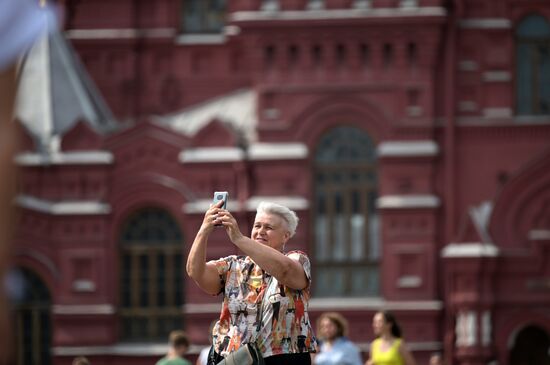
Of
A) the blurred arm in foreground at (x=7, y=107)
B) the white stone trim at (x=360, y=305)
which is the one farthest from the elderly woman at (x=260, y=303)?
the white stone trim at (x=360, y=305)

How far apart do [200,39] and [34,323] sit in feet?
18.8

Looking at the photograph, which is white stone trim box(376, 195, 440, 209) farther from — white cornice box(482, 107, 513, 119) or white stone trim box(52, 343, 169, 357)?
white stone trim box(52, 343, 169, 357)

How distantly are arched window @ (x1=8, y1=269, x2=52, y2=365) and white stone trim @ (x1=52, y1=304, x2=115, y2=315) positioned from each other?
0.32 meters

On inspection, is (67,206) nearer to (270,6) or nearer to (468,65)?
(270,6)

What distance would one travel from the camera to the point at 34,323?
25422mm

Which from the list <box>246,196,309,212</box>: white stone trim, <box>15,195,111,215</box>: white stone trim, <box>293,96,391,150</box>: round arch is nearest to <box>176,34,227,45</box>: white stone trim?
<box>293,96,391,150</box>: round arch

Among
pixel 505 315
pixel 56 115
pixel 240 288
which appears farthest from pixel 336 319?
pixel 56 115

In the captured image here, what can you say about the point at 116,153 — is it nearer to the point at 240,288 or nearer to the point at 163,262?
the point at 163,262

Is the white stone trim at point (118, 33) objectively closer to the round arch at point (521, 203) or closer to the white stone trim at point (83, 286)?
the white stone trim at point (83, 286)

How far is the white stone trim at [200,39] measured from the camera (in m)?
26.5

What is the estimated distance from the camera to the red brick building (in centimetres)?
2466

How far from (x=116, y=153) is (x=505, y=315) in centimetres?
702

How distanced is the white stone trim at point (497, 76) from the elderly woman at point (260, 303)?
19326mm

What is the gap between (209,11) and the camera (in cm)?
2675
